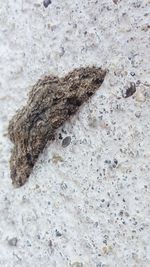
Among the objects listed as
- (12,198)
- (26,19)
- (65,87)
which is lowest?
(12,198)

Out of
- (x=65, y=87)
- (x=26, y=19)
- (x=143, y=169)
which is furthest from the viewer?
(x=26, y=19)

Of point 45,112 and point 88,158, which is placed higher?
point 45,112

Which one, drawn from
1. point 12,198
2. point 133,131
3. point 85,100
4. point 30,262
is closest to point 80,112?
point 85,100

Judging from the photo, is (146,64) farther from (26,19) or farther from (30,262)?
(30,262)

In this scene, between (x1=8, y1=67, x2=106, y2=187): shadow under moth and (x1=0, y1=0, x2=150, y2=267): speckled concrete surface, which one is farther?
(x1=8, y1=67, x2=106, y2=187): shadow under moth
